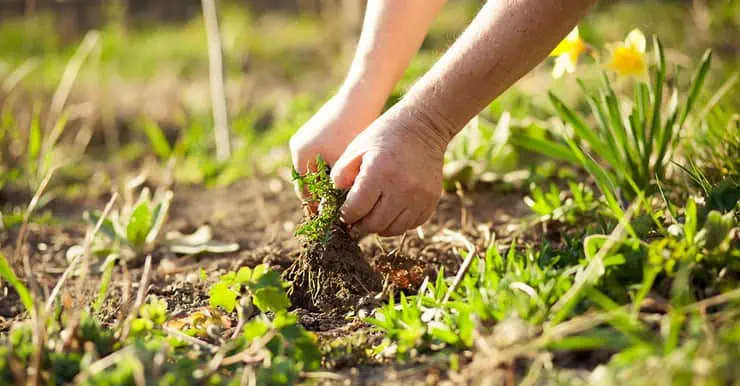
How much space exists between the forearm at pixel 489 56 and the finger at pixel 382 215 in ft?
0.59

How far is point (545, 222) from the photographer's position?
216cm

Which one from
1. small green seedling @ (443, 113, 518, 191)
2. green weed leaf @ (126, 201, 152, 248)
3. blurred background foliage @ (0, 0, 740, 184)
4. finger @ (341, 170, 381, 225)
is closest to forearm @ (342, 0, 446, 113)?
finger @ (341, 170, 381, 225)

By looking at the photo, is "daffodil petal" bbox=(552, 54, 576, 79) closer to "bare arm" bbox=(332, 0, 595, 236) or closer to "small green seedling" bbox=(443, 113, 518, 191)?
"small green seedling" bbox=(443, 113, 518, 191)

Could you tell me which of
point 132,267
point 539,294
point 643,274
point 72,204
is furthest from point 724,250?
point 72,204

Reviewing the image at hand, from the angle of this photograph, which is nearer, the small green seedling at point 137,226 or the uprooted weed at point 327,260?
the uprooted weed at point 327,260

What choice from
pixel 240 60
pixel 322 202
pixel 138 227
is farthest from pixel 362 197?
pixel 240 60

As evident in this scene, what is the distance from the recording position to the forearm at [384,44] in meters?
1.94

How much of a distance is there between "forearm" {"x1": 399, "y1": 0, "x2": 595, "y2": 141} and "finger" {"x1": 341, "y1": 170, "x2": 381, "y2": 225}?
0.57ft

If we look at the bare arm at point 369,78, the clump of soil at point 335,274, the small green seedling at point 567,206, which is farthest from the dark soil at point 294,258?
the bare arm at point 369,78

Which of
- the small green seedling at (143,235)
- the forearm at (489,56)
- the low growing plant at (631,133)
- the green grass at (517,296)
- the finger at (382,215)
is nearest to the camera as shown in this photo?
the green grass at (517,296)

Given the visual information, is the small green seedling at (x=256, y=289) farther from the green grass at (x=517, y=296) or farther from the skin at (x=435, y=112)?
the skin at (x=435, y=112)

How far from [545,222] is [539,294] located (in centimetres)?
72

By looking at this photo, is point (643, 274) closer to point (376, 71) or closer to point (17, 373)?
point (376, 71)

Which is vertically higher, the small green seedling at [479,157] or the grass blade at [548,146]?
the grass blade at [548,146]
